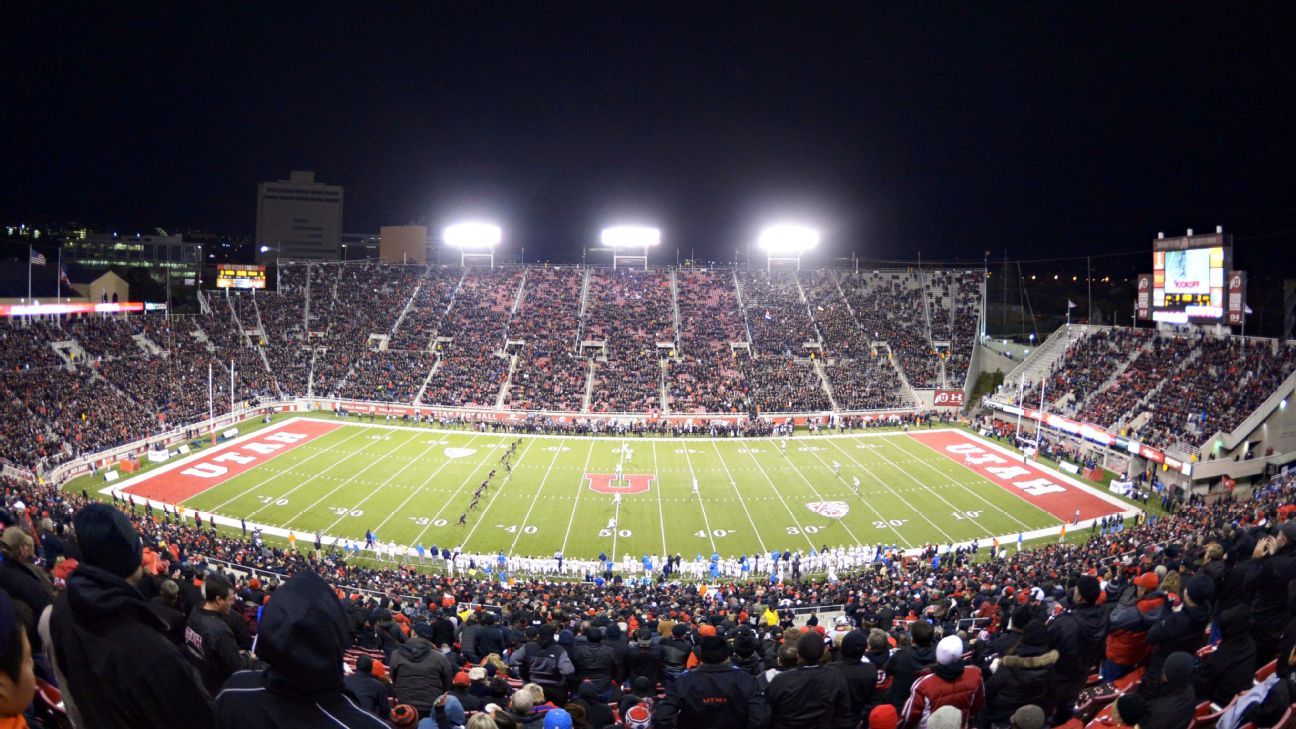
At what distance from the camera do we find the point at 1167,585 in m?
8.47

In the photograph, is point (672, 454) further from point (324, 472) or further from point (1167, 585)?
point (1167, 585)

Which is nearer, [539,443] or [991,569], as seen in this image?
[991,569]

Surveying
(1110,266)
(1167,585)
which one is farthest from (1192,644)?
(1110,266)

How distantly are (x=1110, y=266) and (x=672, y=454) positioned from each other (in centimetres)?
5962

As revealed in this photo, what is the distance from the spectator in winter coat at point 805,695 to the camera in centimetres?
490

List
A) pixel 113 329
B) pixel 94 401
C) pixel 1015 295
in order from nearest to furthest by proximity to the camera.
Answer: pixel 94 401, pixel 113 329, pixel 1015 295

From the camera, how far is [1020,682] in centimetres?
596

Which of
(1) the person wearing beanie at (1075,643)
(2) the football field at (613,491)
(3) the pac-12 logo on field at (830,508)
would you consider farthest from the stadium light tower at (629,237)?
(1) the person wearing beanie at (1075,643)

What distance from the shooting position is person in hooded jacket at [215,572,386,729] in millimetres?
2535

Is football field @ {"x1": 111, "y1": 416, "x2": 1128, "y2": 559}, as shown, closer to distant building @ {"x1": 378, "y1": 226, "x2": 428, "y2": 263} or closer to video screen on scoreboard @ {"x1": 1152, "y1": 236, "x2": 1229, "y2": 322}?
video screen on scoreboard @ {"x1": 1152, "y1": 236, "x2": 1229, "y2": 322}

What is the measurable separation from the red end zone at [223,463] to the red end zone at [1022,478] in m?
39.9

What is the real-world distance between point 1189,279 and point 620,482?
36.1 m

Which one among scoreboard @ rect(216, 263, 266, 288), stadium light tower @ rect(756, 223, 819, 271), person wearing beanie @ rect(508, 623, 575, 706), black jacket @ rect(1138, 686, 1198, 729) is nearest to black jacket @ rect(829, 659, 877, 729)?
black jacket @ rect(1138, 686, 1198, 729)

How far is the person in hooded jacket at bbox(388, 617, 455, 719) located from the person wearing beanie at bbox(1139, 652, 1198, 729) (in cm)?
561
